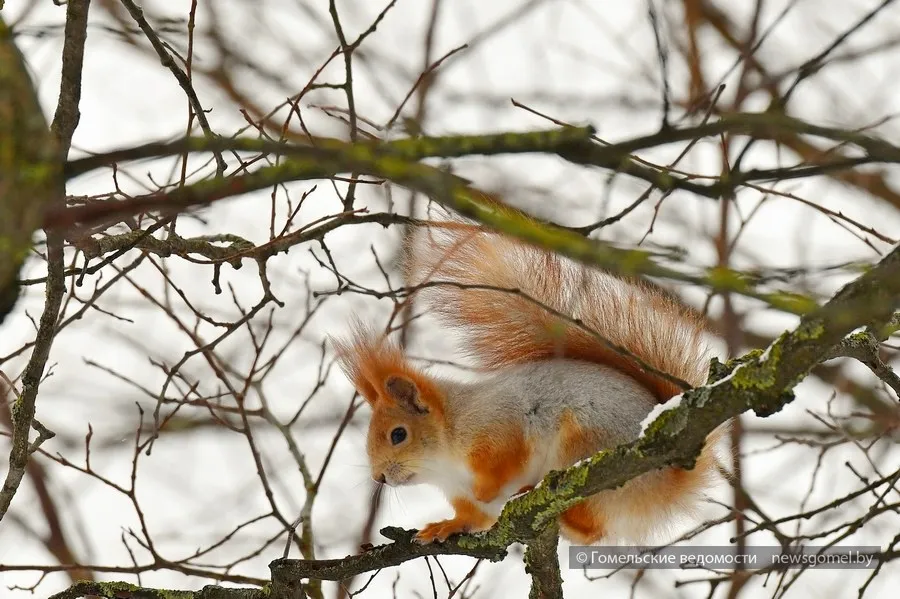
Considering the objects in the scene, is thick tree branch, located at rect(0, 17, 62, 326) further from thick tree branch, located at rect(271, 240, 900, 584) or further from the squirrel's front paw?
the squirrel's front paw

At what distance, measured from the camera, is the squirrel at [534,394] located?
2559 mm

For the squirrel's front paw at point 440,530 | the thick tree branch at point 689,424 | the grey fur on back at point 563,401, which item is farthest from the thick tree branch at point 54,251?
the grey fur on back at point 563,401

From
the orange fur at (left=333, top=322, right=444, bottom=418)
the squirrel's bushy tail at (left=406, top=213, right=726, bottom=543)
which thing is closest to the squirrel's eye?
the orange fur at (left=333, top=322, right=444, bottom=418)

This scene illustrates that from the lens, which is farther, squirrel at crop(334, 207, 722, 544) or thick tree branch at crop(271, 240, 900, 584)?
squirrel at crop(334, 207, 722, 544)

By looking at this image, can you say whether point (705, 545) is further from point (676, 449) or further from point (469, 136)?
point (469, 136)

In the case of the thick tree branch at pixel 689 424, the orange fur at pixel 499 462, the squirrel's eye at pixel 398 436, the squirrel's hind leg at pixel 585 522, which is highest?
the squirrel's eye at pixel 398 436

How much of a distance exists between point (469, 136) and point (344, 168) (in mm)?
188

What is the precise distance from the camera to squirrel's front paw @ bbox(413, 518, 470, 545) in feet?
8.07

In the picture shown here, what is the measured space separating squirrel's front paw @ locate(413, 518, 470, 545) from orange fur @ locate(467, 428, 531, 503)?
8cm

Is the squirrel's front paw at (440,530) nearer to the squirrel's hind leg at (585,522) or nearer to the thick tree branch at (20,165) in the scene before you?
the squirrel's hind leg at (585,522)

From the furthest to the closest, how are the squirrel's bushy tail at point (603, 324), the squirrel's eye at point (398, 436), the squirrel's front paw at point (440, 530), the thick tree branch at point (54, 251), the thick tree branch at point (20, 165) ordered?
the squirrel's eye at point (398, 436) → the squirrel's bushy tail at point (603, 324) → the squirrel's front paw at point (440, 530) → the thick tree branch at point (54, 251) → the thick tree branch at point (20, 165)

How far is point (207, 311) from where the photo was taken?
4535 millimetres

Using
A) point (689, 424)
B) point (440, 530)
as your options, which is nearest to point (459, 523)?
point (440, 530)

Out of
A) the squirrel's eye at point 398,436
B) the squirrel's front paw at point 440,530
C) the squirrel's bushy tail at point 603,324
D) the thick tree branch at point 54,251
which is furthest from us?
the squirrel's eye at point 398,436
